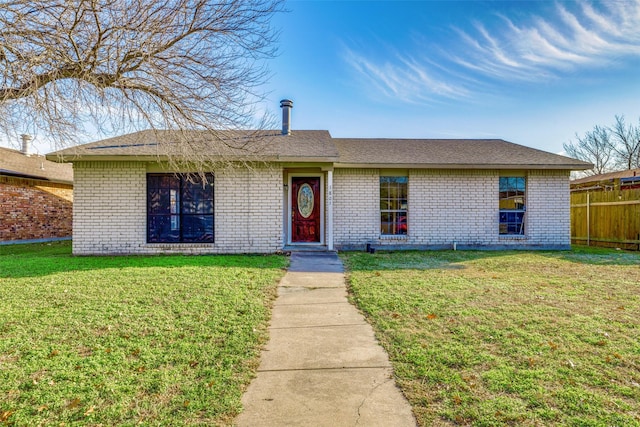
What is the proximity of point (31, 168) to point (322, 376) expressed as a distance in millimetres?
18070

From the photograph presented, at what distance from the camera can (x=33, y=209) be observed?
50.5ft

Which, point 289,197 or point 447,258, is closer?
point 447,258

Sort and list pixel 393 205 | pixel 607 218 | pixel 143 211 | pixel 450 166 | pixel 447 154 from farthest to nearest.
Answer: pixel 607 218, pixel 447 154, pixel 393 205, pixel 450 166, pixel 143 211

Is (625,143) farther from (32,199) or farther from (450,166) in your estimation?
(32,199)

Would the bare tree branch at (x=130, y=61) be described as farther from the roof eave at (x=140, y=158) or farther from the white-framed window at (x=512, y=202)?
the white-framed window at (x=512, y=202)

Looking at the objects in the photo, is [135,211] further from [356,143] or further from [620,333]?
[620,333]

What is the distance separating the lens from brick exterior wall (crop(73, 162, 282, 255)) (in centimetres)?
1072

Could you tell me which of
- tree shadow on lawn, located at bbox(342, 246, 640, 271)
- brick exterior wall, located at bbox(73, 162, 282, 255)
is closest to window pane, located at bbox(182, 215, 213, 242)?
brick exterior wall, located at bbox(73, 162, 282, 255)

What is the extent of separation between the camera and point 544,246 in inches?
478

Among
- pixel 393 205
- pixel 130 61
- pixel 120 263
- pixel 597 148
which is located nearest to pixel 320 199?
pixel 393 205

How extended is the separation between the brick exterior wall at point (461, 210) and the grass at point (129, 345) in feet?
18.1

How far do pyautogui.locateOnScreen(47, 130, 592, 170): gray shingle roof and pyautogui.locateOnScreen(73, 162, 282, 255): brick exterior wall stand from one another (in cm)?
65

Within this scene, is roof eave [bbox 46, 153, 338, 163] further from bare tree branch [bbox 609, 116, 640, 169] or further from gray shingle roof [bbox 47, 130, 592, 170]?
bare tree branch [bbox 609, 116, 640, 169]

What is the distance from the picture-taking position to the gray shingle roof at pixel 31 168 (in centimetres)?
1447
